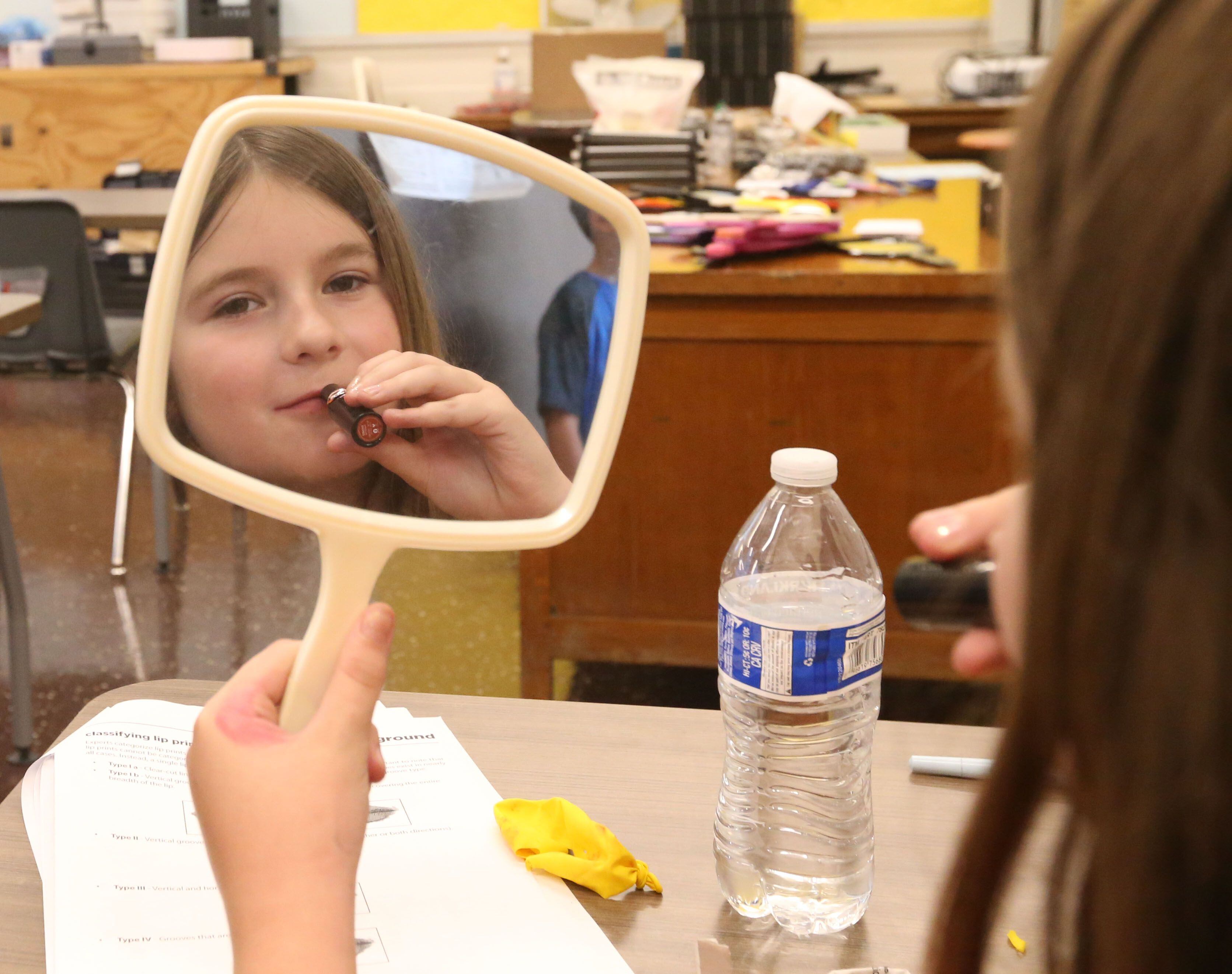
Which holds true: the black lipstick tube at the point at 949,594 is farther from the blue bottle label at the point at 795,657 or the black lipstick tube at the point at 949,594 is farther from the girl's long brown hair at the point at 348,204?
the girl's long brown hair at the point at 348,204

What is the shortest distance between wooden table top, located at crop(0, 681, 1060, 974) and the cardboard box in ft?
10.8

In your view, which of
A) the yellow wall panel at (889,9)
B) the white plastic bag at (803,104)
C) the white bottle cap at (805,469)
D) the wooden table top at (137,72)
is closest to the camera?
the white bottle cap at (805,469)

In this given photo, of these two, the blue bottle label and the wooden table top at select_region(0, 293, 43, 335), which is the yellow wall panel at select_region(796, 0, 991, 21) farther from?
the blue bottle label

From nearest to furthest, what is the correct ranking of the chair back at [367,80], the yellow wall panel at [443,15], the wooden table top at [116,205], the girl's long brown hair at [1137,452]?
1. the girl's long brown hair at [1137,452]
2. the wooden table top at [116,205]
3. the chair back at [367,80]
4. the yellow wall panel at [443,15]

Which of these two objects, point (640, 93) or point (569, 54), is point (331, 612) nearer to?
point (640, 93)

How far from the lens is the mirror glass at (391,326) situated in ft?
1.90

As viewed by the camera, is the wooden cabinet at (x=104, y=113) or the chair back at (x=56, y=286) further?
the wooden cabinet at (x=104, y=113)

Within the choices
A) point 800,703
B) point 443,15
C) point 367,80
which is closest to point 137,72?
point 443,15

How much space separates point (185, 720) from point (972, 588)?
1.74 feet

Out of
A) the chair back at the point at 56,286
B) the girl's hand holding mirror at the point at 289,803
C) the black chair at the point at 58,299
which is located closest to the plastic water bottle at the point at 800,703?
the girl's hand holding mirror at the point at 289,803

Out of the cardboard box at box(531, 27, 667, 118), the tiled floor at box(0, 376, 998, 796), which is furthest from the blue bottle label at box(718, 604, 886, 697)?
the cardboard box at box(531, 27, 667, 118)

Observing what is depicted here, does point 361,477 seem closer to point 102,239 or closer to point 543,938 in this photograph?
point 543,938

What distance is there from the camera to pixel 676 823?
74cm

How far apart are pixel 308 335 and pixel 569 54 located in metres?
3.60
